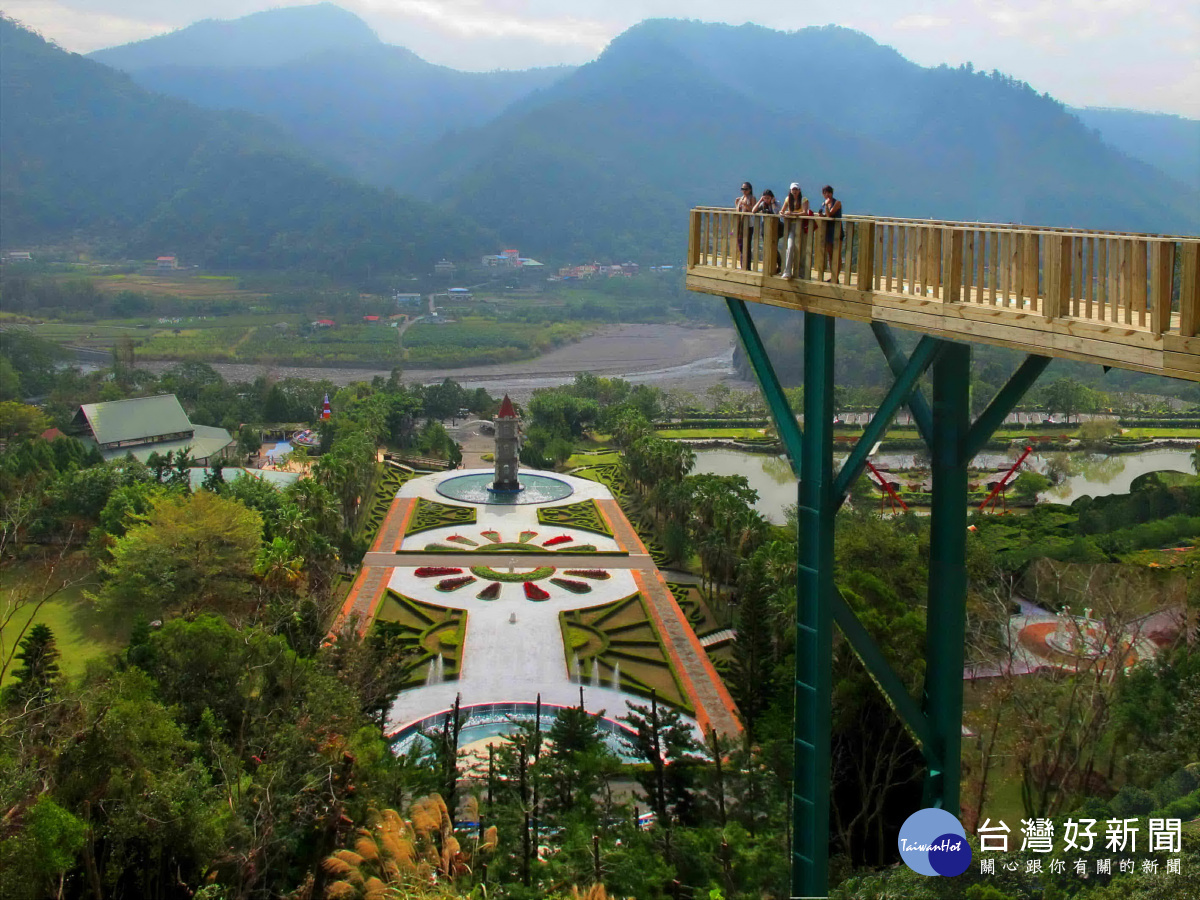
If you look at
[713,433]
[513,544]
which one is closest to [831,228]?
[513,544]

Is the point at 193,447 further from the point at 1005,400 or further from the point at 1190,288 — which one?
the point at 1190,288

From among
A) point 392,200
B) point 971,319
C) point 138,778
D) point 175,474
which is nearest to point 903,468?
point 175,474

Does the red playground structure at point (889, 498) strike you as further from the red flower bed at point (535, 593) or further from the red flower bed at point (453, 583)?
the red flower bed at point (453, 583)

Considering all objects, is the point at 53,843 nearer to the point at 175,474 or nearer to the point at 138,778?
the point at 138,778

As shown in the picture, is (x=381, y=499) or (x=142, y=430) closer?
(x=381, y=499)

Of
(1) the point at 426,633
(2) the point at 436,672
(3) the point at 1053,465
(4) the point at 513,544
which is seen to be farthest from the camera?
(3) the point at 1053,465

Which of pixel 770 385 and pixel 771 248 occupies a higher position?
pixel 771 248

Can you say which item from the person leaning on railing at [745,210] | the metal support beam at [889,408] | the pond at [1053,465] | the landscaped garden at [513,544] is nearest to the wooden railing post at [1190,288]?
the metal support beam at [889,408]
